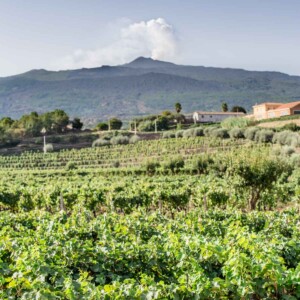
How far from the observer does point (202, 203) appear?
21.0 metres

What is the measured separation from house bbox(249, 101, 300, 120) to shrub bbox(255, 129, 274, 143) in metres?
27.9

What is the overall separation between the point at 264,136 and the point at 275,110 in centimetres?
3611

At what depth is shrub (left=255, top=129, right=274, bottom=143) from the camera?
59.0 metres

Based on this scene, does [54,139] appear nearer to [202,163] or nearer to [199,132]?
[199,132]

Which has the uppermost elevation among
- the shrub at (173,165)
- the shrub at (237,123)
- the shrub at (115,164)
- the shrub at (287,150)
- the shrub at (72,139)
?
the shrub at (237,123)

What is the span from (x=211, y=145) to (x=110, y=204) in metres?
42.1

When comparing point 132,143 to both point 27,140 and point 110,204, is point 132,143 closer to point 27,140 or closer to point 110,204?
point 27,140

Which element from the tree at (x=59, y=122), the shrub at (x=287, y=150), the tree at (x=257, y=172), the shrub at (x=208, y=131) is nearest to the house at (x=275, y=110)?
the shrub at (x=208, y=131)

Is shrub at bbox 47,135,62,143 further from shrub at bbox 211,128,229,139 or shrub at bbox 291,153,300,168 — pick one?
shrub at bbox 291,153,300,168

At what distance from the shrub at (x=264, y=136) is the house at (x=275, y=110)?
27944mm

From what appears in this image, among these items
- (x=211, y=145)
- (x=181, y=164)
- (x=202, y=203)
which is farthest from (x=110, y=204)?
(x=211, y=145)

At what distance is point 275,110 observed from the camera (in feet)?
303

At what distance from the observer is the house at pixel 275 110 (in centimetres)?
8812

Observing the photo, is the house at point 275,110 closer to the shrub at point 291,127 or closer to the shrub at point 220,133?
the shrub at point 291,127
